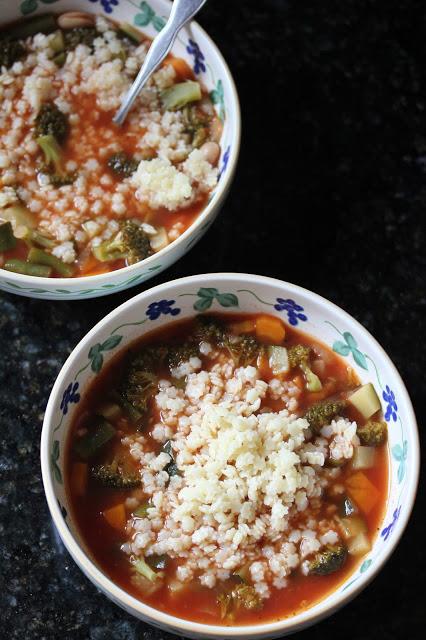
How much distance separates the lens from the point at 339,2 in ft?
13.9

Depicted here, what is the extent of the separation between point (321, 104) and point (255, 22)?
446 mm

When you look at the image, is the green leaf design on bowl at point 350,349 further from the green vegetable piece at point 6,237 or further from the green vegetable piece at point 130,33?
the green vegetable piece at point 130,33

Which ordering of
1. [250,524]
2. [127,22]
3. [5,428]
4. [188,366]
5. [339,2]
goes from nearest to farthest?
[250,524] → [188,366] → [5,428] → [127,22] → [339,2]

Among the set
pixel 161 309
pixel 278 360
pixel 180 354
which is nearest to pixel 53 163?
pixel 161 309

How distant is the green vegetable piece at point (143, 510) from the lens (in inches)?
128

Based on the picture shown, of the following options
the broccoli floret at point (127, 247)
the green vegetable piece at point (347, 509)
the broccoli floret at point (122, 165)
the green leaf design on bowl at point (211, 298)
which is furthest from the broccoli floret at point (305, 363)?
the broccoli floret at point (122, 165)

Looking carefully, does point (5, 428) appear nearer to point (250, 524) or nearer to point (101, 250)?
point (101, 250)

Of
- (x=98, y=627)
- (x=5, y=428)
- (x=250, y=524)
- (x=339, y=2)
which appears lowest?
(x=98, y=627)

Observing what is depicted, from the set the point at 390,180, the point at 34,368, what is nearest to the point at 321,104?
the point at 390,180

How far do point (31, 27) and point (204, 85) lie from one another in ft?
2.32

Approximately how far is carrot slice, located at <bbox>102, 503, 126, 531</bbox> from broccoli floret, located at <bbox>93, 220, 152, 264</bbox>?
89 centimetres

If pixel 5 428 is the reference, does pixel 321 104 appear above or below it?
above

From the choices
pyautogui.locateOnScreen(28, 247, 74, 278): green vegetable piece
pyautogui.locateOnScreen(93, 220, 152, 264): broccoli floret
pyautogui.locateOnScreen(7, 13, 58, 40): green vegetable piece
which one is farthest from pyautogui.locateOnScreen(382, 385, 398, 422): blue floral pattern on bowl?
pyautogui.locateOnScreen(7, 13, 58, 40): green vegetable piece

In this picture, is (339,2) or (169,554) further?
(339,2)
